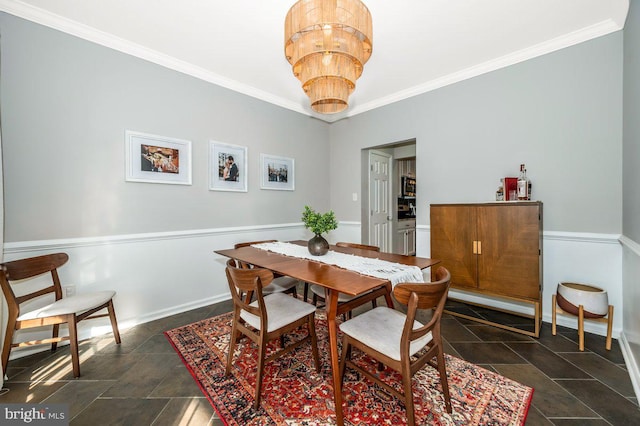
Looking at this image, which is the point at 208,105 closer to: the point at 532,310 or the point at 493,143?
the point at 493,143

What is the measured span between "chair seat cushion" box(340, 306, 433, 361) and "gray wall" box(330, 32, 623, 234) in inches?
81.4

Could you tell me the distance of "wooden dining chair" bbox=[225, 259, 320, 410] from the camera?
58.4 inches

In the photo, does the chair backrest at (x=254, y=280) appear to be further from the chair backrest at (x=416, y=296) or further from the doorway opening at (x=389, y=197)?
the doorway opening at (x=389, y=197)

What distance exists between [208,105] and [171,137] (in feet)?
2.01

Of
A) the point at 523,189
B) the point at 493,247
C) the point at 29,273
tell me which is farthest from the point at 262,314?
the point at 523,189

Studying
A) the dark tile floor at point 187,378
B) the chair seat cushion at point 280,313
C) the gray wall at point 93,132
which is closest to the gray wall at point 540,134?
the dark tile floor at point 187,378

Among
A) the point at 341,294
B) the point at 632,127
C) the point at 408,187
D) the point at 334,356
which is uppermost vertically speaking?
the point at 632,127

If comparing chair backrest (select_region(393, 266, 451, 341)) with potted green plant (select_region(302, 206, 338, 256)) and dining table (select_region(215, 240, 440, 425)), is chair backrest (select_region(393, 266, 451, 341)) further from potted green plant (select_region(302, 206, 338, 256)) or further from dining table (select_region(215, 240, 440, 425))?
potted green plant (select_region(302, 206, 338, 256))

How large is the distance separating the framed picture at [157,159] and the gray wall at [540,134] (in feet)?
9.42

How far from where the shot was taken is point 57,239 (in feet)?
7.04

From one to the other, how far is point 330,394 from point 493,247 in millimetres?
2010

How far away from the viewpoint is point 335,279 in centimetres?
153

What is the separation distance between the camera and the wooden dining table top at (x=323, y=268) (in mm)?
1431

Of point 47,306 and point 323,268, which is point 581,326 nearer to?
point 323,268
